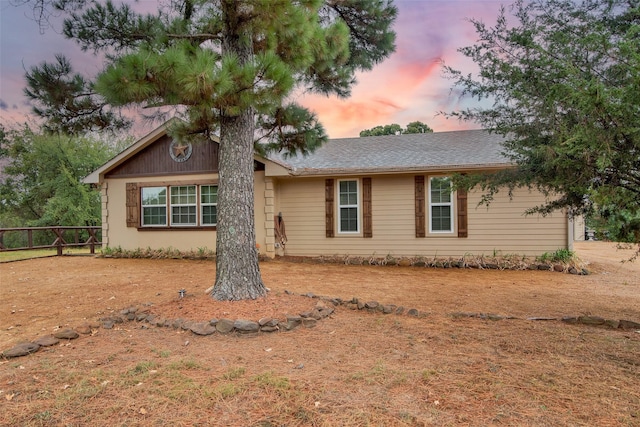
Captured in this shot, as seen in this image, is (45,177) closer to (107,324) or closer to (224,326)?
(107,324)

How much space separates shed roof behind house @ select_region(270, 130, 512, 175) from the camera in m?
9.66

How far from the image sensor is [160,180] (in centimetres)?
1153

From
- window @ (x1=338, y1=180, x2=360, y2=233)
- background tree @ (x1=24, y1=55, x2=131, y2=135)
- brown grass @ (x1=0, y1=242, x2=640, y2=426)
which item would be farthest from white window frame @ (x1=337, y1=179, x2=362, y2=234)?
background tree @ (x1=24, y1=55, x2=131, y2=135)

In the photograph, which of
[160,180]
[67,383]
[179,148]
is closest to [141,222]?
[160,180]

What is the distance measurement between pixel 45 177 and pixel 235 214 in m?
22.4

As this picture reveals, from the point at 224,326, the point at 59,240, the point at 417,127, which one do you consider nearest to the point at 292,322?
the point at 224,326

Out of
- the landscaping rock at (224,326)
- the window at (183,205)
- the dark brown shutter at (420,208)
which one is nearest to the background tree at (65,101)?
the landscaping rock at (224,326)

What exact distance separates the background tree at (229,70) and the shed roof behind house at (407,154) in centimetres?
351

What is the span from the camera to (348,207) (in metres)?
10.5

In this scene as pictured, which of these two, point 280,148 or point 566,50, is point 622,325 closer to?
point 566,50

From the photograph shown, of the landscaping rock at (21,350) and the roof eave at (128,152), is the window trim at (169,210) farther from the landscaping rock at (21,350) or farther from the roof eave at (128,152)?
the landscaping rock at (21,350)

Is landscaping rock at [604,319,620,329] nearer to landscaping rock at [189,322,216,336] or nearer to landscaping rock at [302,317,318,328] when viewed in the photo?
landscaping rock at [302,317,318,328]

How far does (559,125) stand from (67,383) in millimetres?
5050

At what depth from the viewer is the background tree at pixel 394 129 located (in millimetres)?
24422
